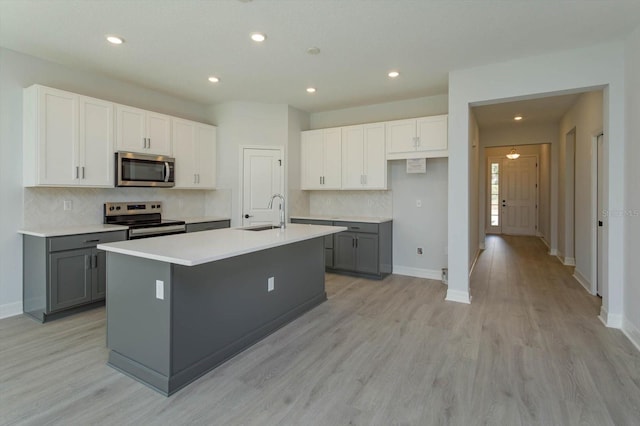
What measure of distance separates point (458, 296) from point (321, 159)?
2.91 m

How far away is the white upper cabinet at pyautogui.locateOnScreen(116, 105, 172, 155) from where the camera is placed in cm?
399

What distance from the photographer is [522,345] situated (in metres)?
2.80

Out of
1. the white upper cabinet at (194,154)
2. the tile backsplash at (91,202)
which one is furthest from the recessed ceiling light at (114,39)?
the tile backsplash at (91,202)

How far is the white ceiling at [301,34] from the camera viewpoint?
258 cm

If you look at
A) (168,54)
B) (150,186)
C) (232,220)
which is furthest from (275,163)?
(168,54)

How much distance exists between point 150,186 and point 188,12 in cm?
230

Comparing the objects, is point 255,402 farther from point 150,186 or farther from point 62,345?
point 150,186

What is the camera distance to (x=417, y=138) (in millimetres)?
4637

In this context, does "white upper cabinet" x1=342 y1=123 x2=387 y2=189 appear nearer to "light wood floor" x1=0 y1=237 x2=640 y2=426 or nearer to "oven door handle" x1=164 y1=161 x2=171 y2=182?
"light wood floor" x1=0 y1=237 x2=640 y2=426

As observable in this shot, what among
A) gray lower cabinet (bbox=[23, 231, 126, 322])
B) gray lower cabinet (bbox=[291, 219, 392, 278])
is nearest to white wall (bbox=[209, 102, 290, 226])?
gray lower cabinet (bbox=[291, 219, 392, 278])

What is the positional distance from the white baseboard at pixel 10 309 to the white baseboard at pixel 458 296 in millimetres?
4649

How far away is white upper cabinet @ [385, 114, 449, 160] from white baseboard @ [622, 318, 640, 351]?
251cm

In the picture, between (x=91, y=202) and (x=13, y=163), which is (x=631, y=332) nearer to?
(x=91, y=202)

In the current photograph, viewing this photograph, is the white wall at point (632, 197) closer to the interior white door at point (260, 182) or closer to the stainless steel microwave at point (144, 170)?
the interior white door at point (260, 182)
